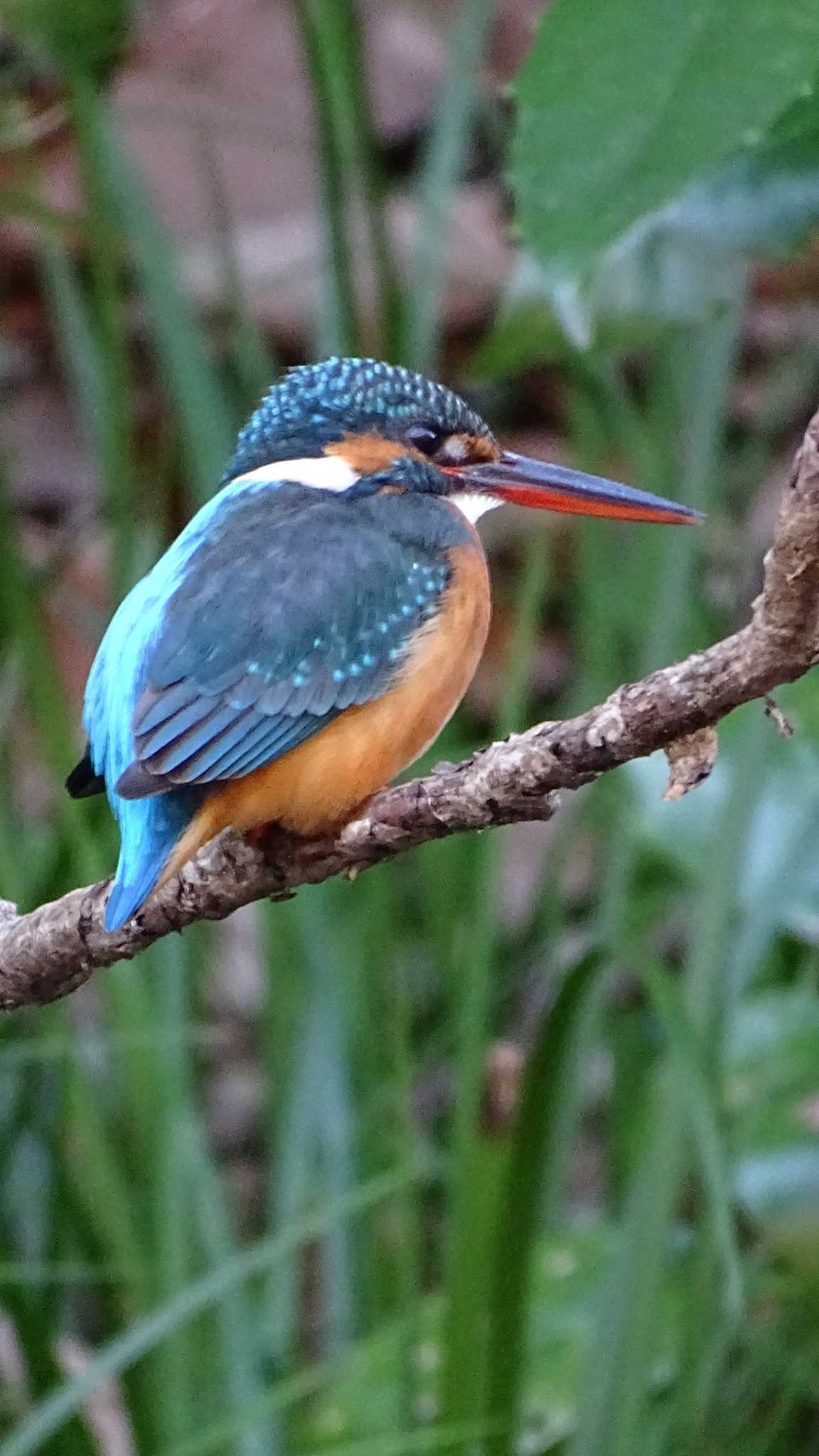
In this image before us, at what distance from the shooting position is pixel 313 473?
1.38 meters

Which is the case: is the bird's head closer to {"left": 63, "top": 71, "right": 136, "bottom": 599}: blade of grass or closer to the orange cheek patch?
the orange cheek patch

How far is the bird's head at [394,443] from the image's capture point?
Answer: 135 centimetres

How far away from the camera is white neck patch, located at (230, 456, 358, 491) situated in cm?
135

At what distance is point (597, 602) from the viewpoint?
79.3 inches

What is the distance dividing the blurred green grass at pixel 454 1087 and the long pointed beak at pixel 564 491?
0.09 meters

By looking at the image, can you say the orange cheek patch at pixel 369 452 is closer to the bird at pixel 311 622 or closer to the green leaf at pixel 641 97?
the bird at pixel 311 622

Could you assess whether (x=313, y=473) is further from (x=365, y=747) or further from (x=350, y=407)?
(x=365, y=747)

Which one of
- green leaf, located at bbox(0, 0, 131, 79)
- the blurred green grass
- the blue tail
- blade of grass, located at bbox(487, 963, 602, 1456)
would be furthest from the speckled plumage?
green leaf, located at bbox(0, 0, 131, 79)

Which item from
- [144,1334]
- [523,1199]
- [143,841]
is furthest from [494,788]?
[144,1334]

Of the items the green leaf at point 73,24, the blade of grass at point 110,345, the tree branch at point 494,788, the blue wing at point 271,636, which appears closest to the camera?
the tree branch at point 494,788

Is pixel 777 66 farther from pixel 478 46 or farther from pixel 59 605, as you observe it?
pixel 59 605

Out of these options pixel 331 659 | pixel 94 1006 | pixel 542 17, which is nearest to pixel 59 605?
pixel 94 1006

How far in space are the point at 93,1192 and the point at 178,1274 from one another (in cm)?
16

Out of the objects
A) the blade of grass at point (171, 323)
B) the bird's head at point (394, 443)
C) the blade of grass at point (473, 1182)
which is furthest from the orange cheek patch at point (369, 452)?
the blade of grass at point (473, 1182)
